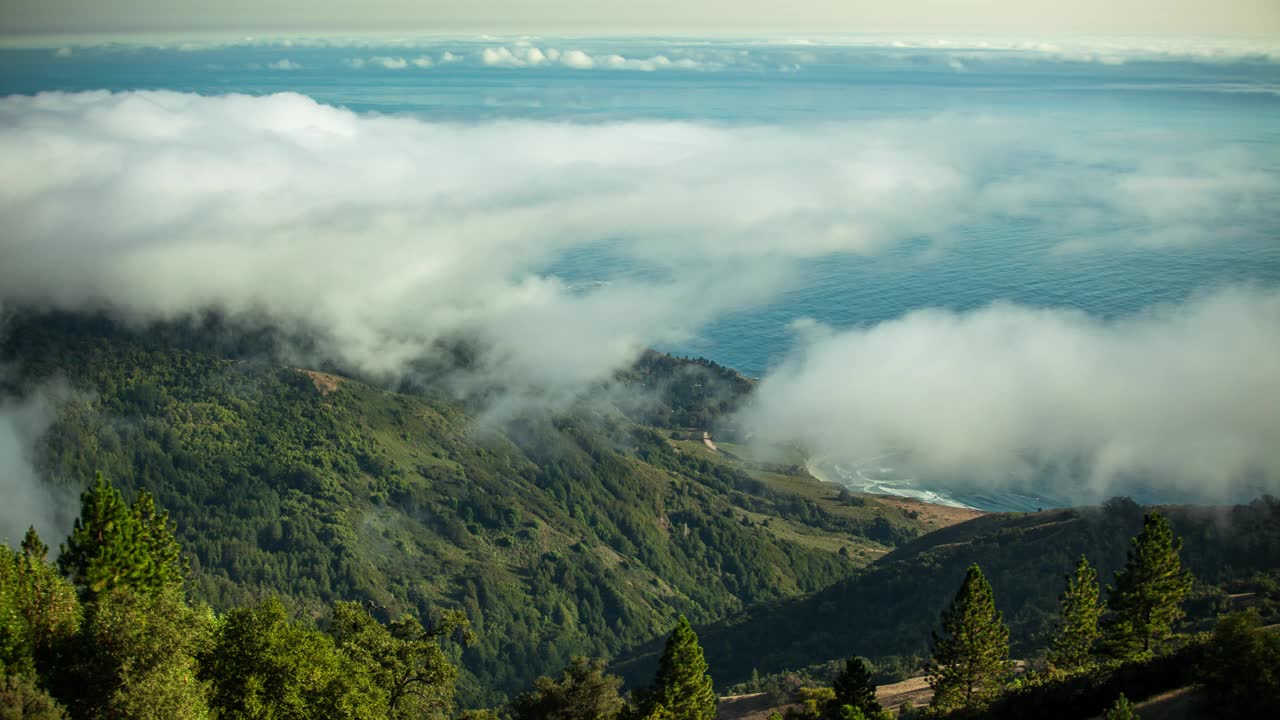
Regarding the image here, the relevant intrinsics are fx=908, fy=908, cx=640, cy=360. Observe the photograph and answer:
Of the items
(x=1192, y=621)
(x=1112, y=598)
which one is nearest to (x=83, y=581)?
(x=1112, y=598)

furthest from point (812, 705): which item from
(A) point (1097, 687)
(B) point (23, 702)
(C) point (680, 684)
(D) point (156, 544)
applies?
(B) point (23, 702)

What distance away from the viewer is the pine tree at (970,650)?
61375mm

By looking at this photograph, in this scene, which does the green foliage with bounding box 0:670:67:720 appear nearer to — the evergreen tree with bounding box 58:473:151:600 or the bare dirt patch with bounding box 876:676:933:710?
the evergreen tree with bounding box 58:473:151:600

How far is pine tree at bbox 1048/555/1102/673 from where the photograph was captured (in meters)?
67.4

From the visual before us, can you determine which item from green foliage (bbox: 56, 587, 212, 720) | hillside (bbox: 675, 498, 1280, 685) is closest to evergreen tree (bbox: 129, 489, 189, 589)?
green foliage (bbox: 56, 587, 212, 720)

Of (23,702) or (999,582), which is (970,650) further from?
(999,582)

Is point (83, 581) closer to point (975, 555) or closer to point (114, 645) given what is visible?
point (114, 645)

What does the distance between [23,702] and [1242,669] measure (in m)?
56.6

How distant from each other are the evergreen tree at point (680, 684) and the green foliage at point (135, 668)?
25.9 metres

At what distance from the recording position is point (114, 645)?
1720 inches

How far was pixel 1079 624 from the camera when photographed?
2665 inches

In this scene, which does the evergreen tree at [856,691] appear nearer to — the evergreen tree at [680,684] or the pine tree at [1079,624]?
the evergreen tree at [680,684]


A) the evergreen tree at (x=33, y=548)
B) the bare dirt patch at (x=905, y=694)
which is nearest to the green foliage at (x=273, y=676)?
the evergreen tree at (x=33, y=548)

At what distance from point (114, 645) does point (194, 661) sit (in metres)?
3.67
